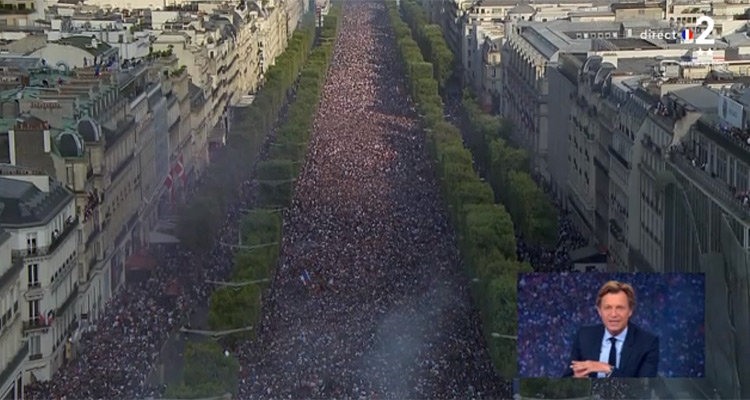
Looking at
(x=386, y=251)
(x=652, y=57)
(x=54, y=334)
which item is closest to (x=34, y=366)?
(x=54, y=334)

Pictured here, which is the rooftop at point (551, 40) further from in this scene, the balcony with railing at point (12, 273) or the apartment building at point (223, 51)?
the balcony with railing at point (12, 273)

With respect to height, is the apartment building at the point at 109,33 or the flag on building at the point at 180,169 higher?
the apartment building at the point at 109,33

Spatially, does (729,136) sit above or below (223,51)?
above

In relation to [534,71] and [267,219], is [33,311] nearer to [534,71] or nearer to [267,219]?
[267,219]

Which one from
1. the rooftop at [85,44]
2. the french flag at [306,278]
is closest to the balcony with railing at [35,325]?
the french flag at [306,278]

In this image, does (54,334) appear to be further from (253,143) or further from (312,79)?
(312,79)

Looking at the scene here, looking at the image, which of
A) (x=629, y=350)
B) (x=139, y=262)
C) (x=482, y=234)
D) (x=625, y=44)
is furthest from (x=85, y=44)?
(x=629, y=350)
